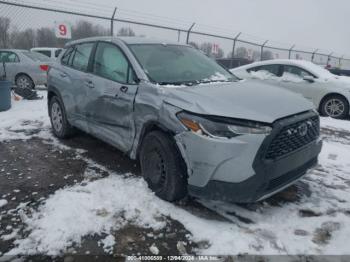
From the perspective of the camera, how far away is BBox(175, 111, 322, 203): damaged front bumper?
116 inches

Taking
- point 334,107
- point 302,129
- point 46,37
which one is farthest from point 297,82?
point 46,37

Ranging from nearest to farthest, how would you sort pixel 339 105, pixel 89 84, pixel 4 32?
pixel 89 84
pixel 339 105
pixel 4 32

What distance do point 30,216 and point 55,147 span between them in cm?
236

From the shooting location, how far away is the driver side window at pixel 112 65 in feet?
13.3

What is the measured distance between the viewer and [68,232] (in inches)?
121

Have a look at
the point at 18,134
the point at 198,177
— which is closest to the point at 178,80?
the point at 198,177

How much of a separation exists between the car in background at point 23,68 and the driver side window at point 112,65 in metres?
7.73

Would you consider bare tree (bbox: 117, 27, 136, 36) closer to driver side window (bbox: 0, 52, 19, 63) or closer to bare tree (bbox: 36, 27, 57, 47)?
bare tree (bbox: 36, 27, 57, 47)

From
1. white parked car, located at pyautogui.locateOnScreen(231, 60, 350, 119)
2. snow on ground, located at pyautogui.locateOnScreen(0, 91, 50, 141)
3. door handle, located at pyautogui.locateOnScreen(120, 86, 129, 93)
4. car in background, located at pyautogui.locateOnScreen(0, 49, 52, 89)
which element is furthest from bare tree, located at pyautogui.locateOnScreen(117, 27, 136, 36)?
door handle, located at pyautogui.locateOnScreen(120, 86, 129, 93)

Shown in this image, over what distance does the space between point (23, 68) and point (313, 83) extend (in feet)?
30.6

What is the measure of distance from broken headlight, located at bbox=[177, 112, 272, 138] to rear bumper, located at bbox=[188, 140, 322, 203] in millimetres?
303

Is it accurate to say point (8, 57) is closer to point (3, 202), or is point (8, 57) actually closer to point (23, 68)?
point (23, 68)

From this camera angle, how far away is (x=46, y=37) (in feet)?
47.1

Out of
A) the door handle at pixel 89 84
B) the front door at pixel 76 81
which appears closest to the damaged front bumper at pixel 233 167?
the door handle at pixel 89 84
